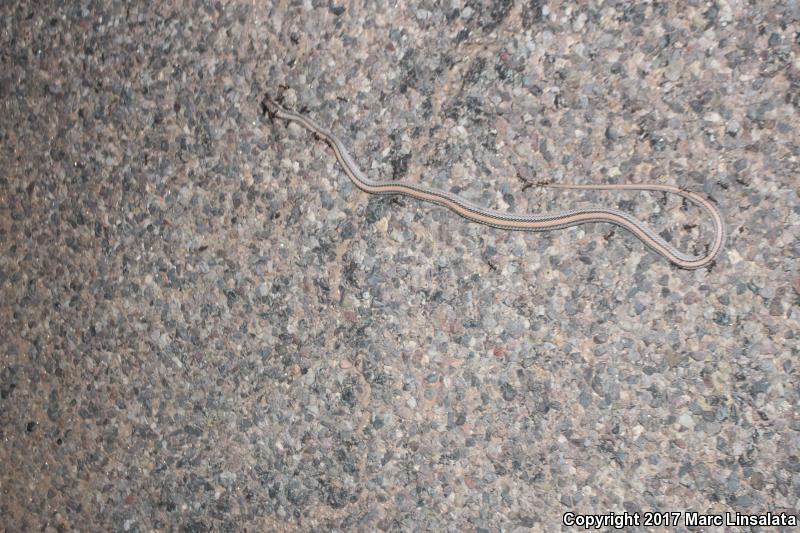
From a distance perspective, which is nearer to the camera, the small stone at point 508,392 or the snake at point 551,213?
the snake at point 551,213

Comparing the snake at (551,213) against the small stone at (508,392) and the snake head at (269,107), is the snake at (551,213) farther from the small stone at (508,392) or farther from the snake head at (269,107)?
the small stone at (508,392)

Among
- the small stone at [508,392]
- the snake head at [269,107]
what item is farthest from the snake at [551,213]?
the small stone at [508,392]

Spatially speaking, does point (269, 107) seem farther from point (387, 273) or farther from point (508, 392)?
point (508, 392)

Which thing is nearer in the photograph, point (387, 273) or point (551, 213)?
Result: point (551, 213)

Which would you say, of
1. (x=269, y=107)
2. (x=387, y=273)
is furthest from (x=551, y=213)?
(x=269, y=107)

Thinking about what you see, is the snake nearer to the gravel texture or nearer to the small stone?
the gravel texture

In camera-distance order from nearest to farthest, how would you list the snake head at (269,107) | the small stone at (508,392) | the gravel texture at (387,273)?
the gravel texture at (387,273) → the small stone at (508,392) → the snake head at (269,107)

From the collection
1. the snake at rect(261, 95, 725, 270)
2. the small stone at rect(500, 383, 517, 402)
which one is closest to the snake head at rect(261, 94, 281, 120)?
the snake at rect(261, 95, 725, 270)
